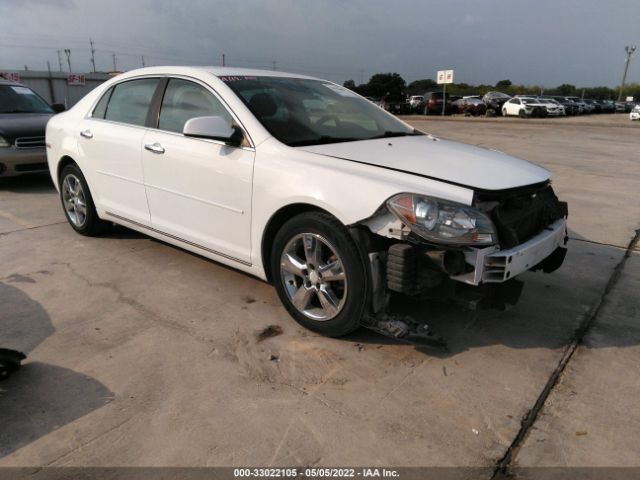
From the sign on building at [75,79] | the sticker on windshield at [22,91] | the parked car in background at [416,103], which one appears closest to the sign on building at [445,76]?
the parked car in background at [416,103]

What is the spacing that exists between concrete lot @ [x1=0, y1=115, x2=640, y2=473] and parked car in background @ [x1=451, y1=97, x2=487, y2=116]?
35.8 meters

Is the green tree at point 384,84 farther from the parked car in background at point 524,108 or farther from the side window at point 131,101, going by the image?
the side window at point 131,101

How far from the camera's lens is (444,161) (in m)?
3.27

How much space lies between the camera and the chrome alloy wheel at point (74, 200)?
5.18 metres

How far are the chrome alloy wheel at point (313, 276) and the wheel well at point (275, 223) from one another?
0.54 feet

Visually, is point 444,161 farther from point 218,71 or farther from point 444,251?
point 218,71

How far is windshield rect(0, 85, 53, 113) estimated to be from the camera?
862 cm

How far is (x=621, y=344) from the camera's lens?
10.9 feet

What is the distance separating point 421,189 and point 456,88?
79338 mm

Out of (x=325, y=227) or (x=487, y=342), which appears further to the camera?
(x=487, y=342)

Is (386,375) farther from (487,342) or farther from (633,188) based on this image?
(633,188)

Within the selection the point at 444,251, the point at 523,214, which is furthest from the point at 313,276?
the point at 523,214

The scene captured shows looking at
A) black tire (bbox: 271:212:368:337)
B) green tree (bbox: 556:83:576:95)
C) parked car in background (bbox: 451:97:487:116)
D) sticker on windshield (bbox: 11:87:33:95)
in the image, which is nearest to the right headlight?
black tire (bbox: 271:212:368:337)

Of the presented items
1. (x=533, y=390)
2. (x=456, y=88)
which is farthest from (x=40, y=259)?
(x=456, y=88)
